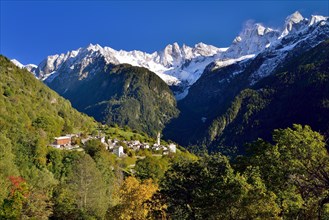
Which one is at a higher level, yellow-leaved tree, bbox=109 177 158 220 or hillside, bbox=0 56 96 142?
hillside, bbox=0 56 96 142

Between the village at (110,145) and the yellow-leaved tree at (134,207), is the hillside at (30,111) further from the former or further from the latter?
the yellow-leaved tree at (134,207)

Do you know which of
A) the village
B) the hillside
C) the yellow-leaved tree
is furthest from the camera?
the village

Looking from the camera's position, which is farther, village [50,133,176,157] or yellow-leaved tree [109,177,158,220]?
village [50,133,176,157]

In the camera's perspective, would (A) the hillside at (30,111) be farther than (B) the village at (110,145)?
No

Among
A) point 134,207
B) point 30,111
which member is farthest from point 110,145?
point 134,207

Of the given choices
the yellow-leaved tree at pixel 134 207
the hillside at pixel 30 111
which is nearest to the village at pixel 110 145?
Answer: the hillside at pixel 30 111

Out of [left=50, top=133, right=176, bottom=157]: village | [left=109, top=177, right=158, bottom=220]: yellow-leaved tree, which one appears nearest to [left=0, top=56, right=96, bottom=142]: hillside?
[left=50, top=133, right=176, bottom=157]: village

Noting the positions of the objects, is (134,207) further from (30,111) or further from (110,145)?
(110,145)

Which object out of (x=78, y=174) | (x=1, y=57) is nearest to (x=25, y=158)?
(x=78, y=174)

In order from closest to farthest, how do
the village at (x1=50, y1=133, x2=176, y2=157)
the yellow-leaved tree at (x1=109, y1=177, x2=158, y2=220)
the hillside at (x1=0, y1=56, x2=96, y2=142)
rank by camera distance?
the yellow-leaved tree at (x1=109, y1=177, x2=158, y2=220) → the hillside at (x1=0, y1=56, x2=96, y2=142) → the village at (x1=50, y1=133, x2=176, y2=157)

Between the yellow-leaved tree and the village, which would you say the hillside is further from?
the yellow-leaved tree

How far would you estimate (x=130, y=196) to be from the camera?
42.0 m

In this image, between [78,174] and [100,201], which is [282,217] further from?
[78,174]

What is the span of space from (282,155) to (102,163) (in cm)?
6783
